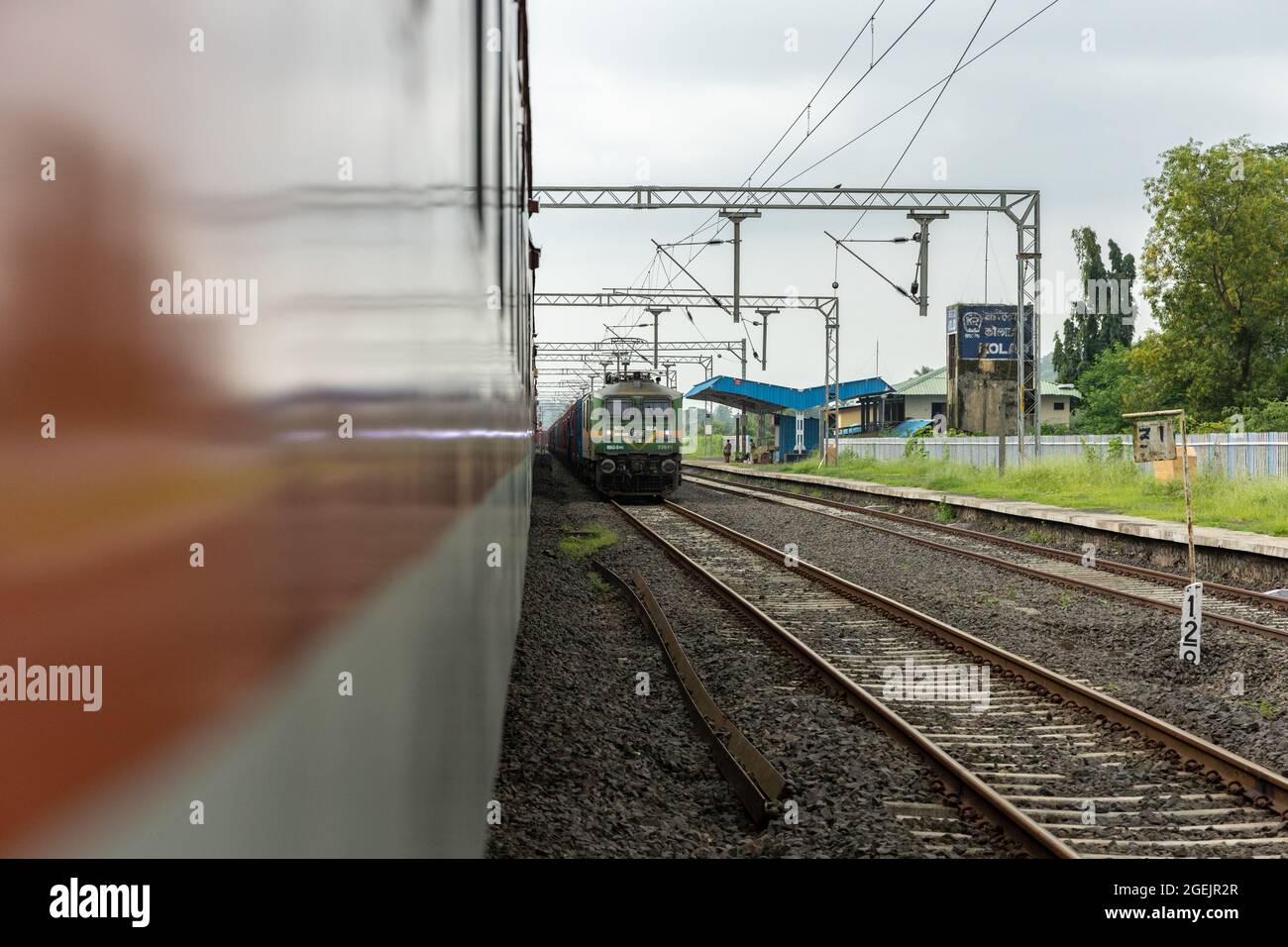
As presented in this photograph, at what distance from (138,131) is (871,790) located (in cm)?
573

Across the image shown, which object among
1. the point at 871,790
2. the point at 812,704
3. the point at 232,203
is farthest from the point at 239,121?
the point at 812,704

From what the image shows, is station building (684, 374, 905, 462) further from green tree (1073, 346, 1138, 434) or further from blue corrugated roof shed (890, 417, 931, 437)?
green tree (1073, 346, 1138, 434)

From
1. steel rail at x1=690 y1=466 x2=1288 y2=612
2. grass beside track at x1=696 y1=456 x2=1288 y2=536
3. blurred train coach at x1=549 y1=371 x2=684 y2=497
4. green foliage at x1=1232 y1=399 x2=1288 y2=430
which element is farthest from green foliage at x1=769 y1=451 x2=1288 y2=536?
green foliage at x1=1232 y1=399 x2=1288 y2=430

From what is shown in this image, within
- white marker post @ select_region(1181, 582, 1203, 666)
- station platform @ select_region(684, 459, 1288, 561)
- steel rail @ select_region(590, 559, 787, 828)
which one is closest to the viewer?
steel rail @ select_region(590, 559, 787, 828)

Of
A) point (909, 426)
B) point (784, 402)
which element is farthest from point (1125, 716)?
point (909, 426)

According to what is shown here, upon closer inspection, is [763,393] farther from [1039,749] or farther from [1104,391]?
[1039,749]

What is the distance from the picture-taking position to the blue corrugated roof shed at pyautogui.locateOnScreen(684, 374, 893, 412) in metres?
46.6

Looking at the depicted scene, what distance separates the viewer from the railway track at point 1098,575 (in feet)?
37.4

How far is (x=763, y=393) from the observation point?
4834 cm

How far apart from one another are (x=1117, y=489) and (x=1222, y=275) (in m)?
27.1

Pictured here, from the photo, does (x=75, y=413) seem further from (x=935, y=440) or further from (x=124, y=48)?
(x=935, y=440)

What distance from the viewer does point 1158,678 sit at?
8.66 meters

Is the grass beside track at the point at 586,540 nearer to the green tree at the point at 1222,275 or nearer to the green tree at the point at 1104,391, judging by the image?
the green tree at the point at 1222,275

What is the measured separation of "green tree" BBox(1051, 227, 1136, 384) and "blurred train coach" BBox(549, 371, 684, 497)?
4786 cm
